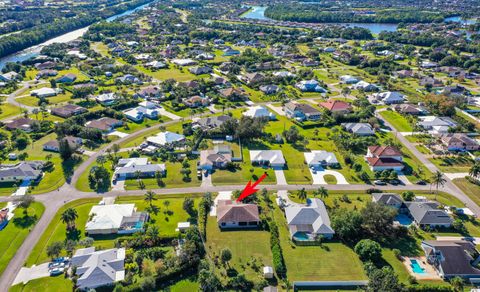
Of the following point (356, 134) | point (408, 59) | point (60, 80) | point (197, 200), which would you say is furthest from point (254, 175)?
point (408, 59)

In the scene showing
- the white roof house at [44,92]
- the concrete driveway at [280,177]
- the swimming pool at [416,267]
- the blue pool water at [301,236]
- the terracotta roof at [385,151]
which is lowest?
the white roof house at [44,92]

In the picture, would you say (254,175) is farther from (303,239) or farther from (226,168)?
(303,239)

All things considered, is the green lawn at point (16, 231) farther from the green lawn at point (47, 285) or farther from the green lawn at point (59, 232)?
the green lawn at point (47, 285)

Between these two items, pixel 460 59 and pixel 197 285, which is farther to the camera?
pixel 460 59

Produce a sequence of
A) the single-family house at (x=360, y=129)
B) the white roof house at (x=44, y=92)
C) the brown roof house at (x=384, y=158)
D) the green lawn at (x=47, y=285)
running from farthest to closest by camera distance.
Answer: the white roof house at (x=44, y=92) < the single-family house at (x=360, y=129) < the brown roof house at (x=384, y=158) < the green lawn at (x=47, y=285)

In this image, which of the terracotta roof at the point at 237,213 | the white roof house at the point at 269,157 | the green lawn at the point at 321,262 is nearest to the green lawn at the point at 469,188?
the green lawn at the point at 321,262

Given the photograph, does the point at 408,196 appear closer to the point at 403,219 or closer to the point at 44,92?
the point at 403,219

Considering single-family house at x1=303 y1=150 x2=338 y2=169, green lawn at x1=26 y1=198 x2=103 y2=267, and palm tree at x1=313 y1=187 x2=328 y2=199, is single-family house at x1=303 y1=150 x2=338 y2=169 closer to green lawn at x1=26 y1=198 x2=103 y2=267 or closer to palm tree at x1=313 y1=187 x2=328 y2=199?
palm tree at x1=313 y1=187 x2=328 y2=199
